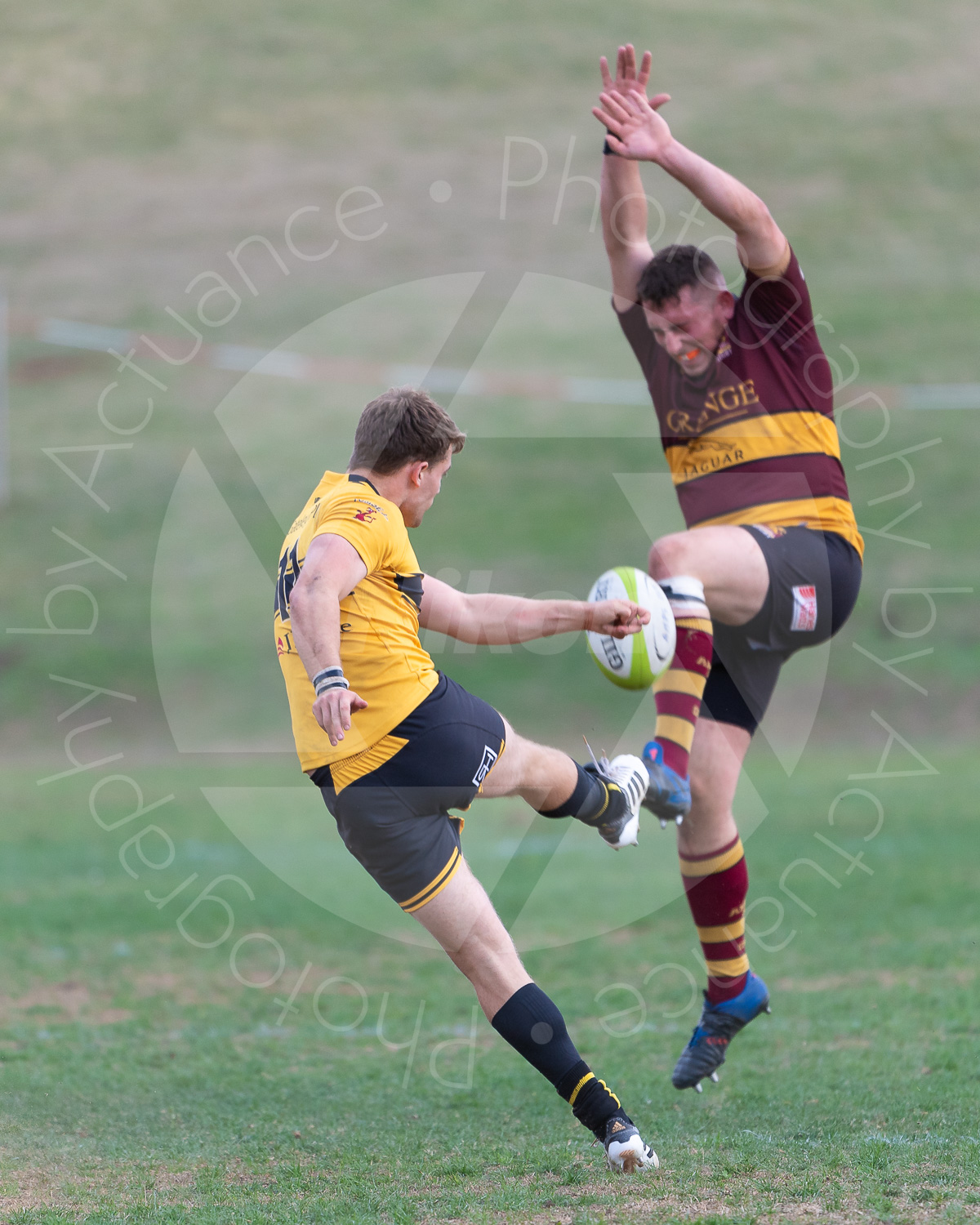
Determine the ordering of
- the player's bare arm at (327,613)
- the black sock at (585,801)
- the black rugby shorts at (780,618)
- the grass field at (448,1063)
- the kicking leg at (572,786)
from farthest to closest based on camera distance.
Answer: the black rugby shorts at (780,618) < the black sock at (585,801) < the kicking leg at (572,786) < the grass field at (448,1063) < the player's bare arm at (327,613)

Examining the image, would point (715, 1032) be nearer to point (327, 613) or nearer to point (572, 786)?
point (572, 786)

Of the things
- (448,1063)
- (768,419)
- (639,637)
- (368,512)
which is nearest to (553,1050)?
(639,637)

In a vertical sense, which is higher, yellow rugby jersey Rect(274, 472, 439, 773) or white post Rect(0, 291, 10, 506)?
white post Rect(0, 291, 10, 506)

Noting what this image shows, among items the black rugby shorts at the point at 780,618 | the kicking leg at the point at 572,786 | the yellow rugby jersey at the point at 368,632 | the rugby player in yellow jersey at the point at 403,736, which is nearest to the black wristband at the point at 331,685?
the rugby player in yellow jersey at the point at 403,736

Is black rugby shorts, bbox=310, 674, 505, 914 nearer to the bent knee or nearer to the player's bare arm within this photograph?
the player's bare arm

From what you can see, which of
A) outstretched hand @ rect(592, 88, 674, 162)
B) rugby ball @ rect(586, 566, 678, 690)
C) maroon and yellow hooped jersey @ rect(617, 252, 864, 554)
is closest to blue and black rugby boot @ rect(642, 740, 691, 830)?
rugby ball @ rect(586, 566, 678, 690)

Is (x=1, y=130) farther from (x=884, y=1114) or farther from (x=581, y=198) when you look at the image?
(x=884, y=1114)

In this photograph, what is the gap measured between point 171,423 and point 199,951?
47.3ft

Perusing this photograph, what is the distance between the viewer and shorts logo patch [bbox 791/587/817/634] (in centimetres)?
518

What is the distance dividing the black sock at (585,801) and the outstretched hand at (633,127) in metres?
2.38

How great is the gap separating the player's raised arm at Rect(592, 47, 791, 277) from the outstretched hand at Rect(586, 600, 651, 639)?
5.00 ft

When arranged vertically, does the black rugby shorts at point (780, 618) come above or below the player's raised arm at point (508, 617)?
below

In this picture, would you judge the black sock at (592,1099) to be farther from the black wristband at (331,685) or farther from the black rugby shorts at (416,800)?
the black wristband at (331,685)

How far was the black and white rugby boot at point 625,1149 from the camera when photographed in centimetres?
402
